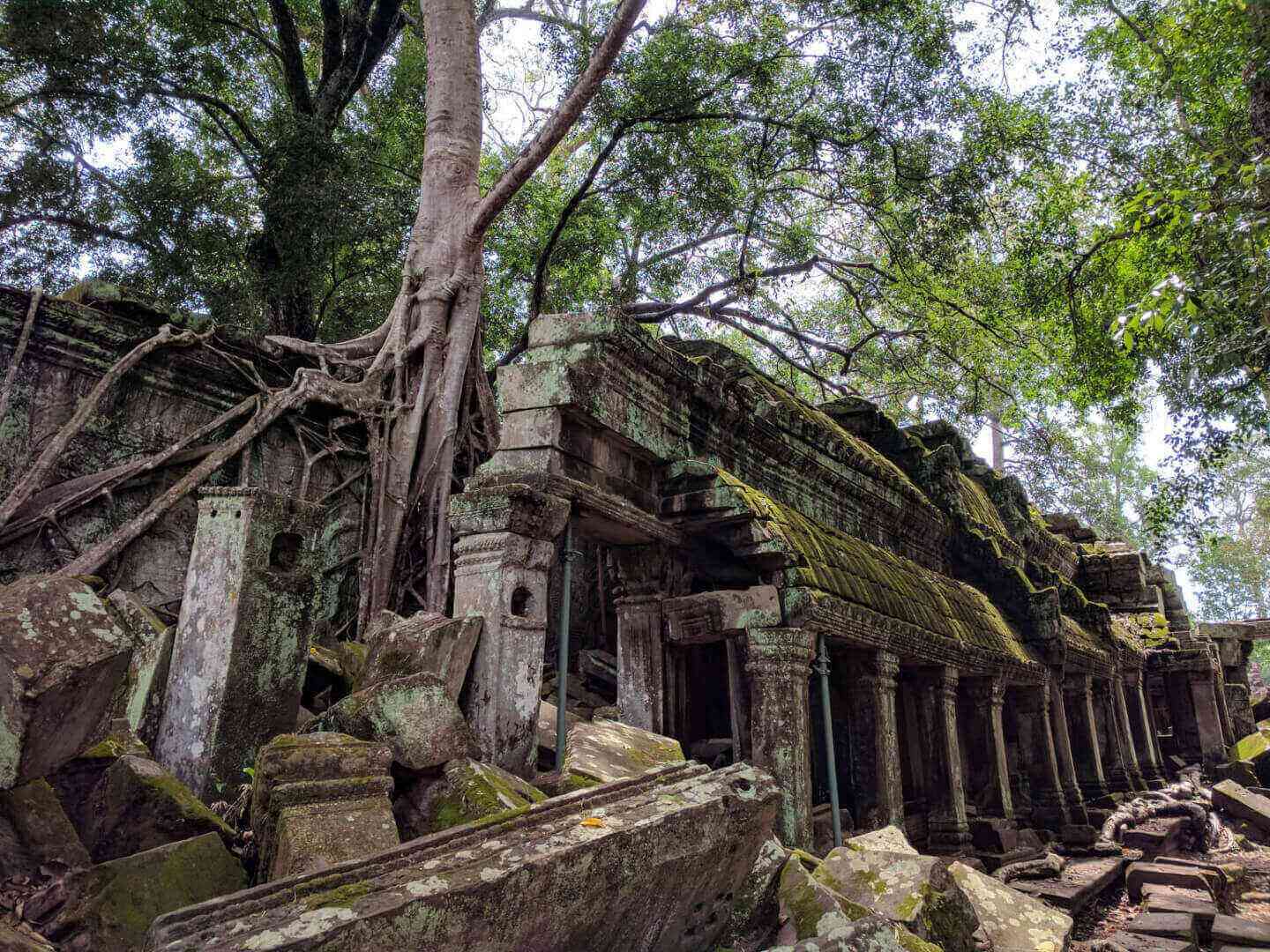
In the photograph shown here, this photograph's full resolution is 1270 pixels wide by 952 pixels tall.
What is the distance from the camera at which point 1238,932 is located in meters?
5.05

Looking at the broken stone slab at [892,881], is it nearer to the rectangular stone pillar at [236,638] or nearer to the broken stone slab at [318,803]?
the broken stone slab at [318,803]

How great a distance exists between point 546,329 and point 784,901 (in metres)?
3.10

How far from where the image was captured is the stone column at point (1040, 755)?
8797mm

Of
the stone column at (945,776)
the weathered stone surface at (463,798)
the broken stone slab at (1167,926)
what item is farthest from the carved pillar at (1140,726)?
the weathered stone surface at (463,798)

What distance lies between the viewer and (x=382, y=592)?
5.62 metres

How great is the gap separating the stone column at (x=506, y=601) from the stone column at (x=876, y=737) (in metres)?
3.19

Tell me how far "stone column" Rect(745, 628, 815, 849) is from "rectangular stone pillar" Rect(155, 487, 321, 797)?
2.73 metres

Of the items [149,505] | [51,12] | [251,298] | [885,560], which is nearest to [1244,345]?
[885,560]

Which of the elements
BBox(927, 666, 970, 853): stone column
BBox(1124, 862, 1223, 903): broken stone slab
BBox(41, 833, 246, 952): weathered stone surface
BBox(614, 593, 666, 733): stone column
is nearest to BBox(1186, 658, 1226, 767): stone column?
BBox(1124, 862, 1223, 903): broken stone slab

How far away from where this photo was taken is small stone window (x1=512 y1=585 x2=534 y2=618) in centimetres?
400

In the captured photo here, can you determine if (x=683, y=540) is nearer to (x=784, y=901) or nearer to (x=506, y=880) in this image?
(x=784, y=901)

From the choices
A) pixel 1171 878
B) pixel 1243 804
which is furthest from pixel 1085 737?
pixel 1171 878

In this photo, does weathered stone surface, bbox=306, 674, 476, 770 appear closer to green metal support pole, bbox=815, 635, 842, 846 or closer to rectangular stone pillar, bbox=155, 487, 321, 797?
rectangular stone pillar, bbox=155, 487, 321, 797

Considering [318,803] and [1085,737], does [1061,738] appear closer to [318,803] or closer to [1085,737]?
[1085,737]
